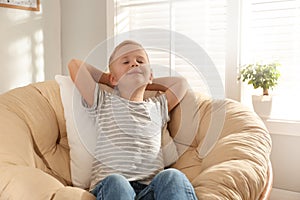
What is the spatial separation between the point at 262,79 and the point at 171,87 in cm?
60

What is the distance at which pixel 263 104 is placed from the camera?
2252 millimetres

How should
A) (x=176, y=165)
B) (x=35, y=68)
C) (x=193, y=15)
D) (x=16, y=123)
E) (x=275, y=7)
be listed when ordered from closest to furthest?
1. (x=16, y=123)
2. (x=176, y=165)
3. (x=275, y=7)
4. (x=193, y=15)
5. (x=35, y=68)

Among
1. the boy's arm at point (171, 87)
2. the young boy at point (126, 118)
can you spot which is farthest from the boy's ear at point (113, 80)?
the boy's arm at point (171, 87)

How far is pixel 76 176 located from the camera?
171 cm

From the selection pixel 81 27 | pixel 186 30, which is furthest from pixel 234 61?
pixel 81 27

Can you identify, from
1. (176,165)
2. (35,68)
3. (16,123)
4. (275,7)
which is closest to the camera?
(16,123)

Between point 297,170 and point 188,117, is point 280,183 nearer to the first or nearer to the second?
point 297,170

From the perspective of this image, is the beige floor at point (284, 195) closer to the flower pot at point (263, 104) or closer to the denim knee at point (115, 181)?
the flower pot at point (263, 104)

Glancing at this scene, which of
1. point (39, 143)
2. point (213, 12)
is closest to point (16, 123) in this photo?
point (39, 143)

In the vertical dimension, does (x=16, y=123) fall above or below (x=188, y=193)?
above

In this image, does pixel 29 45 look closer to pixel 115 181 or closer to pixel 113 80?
pixel 113 80

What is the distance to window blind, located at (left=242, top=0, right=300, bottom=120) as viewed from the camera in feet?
7.39

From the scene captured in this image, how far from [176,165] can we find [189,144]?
122 mm

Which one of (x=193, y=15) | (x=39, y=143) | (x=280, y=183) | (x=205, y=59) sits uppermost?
(x=193, y=15)
